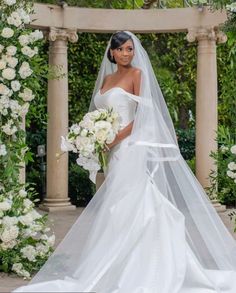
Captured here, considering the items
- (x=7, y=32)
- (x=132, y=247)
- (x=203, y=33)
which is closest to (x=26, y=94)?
(x=7, y=32)

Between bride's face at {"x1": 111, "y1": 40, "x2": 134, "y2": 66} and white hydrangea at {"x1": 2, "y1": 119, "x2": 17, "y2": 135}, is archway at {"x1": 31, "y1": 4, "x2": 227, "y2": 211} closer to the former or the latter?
white hydrangea at {"x1": 2, "y1": 119, "x2": 17, "y2": 135}

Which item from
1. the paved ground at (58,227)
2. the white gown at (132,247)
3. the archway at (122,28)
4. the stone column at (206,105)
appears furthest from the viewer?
the stone column at (206,105)

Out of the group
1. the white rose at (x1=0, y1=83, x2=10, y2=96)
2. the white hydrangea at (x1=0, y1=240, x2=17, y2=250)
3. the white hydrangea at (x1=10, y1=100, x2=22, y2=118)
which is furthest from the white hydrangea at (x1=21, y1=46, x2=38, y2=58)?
the white hydrangea at (x1=0, y1=240, x2=17, y2=250)

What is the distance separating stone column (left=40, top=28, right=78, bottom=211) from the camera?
54.2 feet

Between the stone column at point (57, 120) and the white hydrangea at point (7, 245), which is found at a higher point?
the stone column at point (57, 120)

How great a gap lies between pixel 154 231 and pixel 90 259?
803 mm

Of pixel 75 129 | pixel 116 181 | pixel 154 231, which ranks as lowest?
pixel 154 231

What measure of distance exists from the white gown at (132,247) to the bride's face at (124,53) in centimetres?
34

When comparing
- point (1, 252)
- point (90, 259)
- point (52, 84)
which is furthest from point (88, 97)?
point (90, 259)

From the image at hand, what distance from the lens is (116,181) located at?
7.76m

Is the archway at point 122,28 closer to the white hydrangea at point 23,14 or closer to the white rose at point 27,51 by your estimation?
the white hydrangea at point 23,14

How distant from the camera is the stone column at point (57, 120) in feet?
54.2

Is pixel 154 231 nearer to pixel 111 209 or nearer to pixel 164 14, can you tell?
pixel 111 209

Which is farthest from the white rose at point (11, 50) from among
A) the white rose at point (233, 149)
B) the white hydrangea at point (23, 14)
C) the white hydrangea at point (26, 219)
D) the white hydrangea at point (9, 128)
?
the white rose at point (233, 149)
